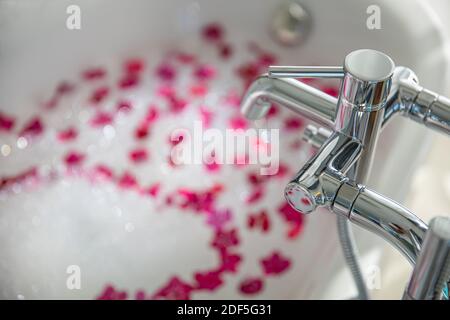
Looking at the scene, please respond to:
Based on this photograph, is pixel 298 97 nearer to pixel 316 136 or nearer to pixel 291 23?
pixel 316 136

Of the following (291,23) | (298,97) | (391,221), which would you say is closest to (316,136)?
(298,97)

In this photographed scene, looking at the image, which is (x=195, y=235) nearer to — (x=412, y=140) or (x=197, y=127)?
(x=197, y=127)

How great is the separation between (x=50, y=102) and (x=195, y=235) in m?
0.53

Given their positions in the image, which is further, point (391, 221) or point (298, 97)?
point (298, 97)

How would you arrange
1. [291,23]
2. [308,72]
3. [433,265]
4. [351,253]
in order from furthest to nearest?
[291,23] → [351,253] → [308,72] → [433,265]

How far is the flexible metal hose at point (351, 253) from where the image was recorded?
Answer: 92 cm

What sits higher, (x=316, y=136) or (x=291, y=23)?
(x=291, y=23)

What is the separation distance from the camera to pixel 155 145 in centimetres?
167

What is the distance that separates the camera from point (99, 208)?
5.04ft

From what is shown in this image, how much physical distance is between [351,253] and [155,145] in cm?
84

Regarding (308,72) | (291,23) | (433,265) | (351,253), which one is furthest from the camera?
(291,23)

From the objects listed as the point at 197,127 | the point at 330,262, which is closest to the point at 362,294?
the point at 330,262

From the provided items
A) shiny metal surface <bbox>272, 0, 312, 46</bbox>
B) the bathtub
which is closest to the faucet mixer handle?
the bathtub

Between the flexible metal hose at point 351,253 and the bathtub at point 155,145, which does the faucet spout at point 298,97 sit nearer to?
the flexible metal hose at point 351,253
